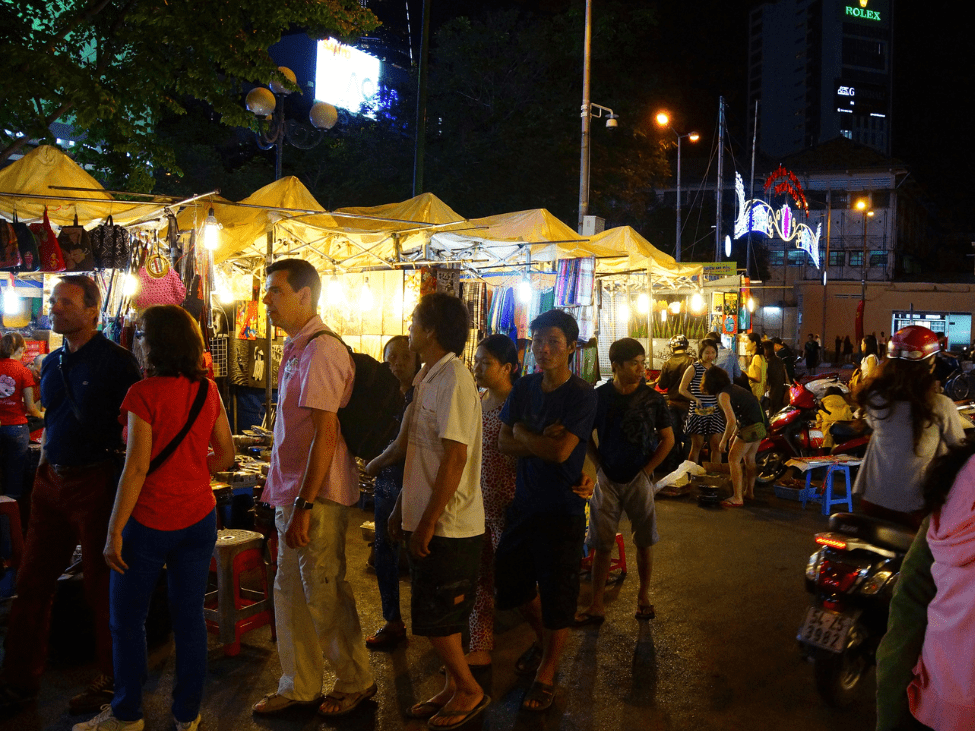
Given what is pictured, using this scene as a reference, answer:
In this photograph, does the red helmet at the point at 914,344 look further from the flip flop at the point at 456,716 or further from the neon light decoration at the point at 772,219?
the neon light decoration at the point at 772,219

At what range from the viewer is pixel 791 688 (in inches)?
165

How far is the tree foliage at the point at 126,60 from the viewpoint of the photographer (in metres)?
7.44

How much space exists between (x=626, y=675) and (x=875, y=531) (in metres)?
1.61

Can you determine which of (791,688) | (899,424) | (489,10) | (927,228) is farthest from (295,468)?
(927,228)

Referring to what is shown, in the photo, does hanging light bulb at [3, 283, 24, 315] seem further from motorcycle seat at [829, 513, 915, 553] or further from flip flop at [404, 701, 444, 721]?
motorcycle seat at [829, 513, 915, 553]

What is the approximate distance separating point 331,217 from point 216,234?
6.67 feet

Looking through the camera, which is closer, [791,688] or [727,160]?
→ [791,688]

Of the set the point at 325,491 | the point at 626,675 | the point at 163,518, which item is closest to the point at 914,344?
the point at 626,675

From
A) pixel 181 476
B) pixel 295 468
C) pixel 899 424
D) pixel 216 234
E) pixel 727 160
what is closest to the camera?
pixel 181 476

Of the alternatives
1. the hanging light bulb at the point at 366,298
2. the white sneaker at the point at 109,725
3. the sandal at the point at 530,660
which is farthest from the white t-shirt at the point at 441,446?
the hanging light bulb at the point at 366,298

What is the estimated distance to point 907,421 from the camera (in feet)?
13.5

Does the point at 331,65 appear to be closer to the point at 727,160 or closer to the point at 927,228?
the point at 727,160

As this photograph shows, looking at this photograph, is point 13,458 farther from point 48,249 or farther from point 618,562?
point 618,562

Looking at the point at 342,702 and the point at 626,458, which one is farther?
the point at 626,458
